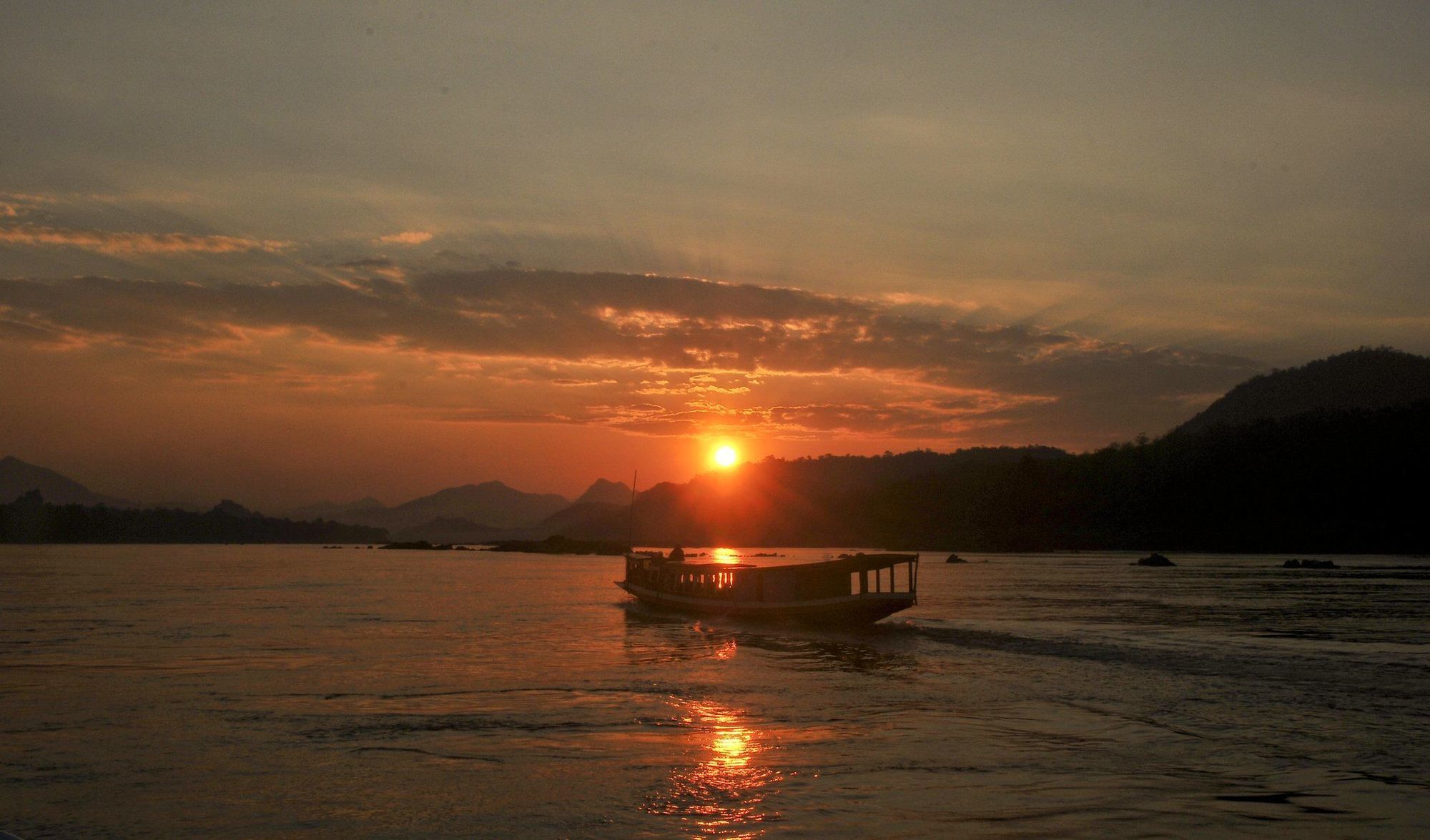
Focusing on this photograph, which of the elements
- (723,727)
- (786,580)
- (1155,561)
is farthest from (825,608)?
(1155,561)

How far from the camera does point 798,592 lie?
175 ft

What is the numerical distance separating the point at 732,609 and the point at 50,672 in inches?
1248

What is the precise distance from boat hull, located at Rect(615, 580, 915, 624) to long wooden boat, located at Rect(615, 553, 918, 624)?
0.03 m

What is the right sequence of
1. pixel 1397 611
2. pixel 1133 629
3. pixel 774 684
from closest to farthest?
pixel 774 684 < pixel 1133 629 < pixel 1397 611

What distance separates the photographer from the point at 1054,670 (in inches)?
1324

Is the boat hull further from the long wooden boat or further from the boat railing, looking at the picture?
the boat railing

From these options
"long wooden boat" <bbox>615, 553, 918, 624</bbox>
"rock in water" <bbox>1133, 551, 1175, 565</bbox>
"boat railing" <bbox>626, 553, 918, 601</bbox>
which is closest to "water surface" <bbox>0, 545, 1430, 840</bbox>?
"long wooden boat" <bbox>615, 553, 918, 624</bbox>

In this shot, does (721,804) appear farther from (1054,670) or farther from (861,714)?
(1054,670)

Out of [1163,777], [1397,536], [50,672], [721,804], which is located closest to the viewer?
[721,804]

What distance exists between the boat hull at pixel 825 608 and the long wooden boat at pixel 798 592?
35mm

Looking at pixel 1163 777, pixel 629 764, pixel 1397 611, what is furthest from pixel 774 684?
pixel 1397 611

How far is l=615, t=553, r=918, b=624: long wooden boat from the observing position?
50.1 meters

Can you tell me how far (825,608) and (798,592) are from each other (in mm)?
2744

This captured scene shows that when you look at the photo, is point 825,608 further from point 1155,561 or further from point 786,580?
point 1155,561
